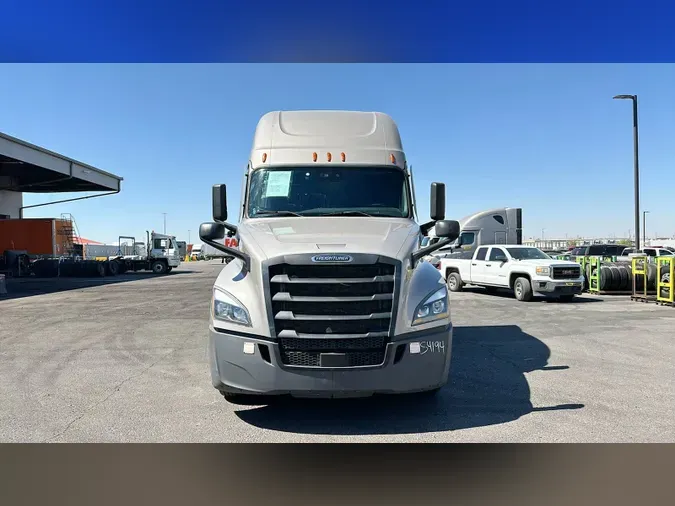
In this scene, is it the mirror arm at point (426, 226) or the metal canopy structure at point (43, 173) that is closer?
the mirror arm at point (426, 226)

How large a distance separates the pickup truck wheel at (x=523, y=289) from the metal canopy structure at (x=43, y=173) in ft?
78.6

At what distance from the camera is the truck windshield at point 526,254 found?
1641cm

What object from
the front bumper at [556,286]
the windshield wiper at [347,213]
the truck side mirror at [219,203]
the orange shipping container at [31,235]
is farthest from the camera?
the orange shipping container at [31,235]

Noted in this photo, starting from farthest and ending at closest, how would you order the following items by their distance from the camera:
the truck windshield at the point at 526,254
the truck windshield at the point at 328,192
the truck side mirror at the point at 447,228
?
the truck windshield at the point at 526,254, the truck windshield at the point at 328,192, the truck side mirror at the point at 447,228

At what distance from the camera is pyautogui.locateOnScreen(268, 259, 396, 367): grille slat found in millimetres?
4695

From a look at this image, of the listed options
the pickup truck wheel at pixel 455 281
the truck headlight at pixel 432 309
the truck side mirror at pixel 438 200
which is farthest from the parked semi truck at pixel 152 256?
the truck headlight at pixel 432 309

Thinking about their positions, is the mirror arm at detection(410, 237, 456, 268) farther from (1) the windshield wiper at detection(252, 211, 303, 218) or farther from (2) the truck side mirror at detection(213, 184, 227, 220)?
(2) the truck side mirror at detection(213, 184, 227, 220)

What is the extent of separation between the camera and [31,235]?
32.7 m

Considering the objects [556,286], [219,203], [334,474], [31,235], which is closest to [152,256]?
[31,235]

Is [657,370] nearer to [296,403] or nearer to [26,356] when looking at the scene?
[296,403]

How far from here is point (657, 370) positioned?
7.03m

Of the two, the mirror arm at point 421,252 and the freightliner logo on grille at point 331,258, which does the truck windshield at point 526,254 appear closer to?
the mirror arm at point 421,252

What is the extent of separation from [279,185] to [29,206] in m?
43.3
